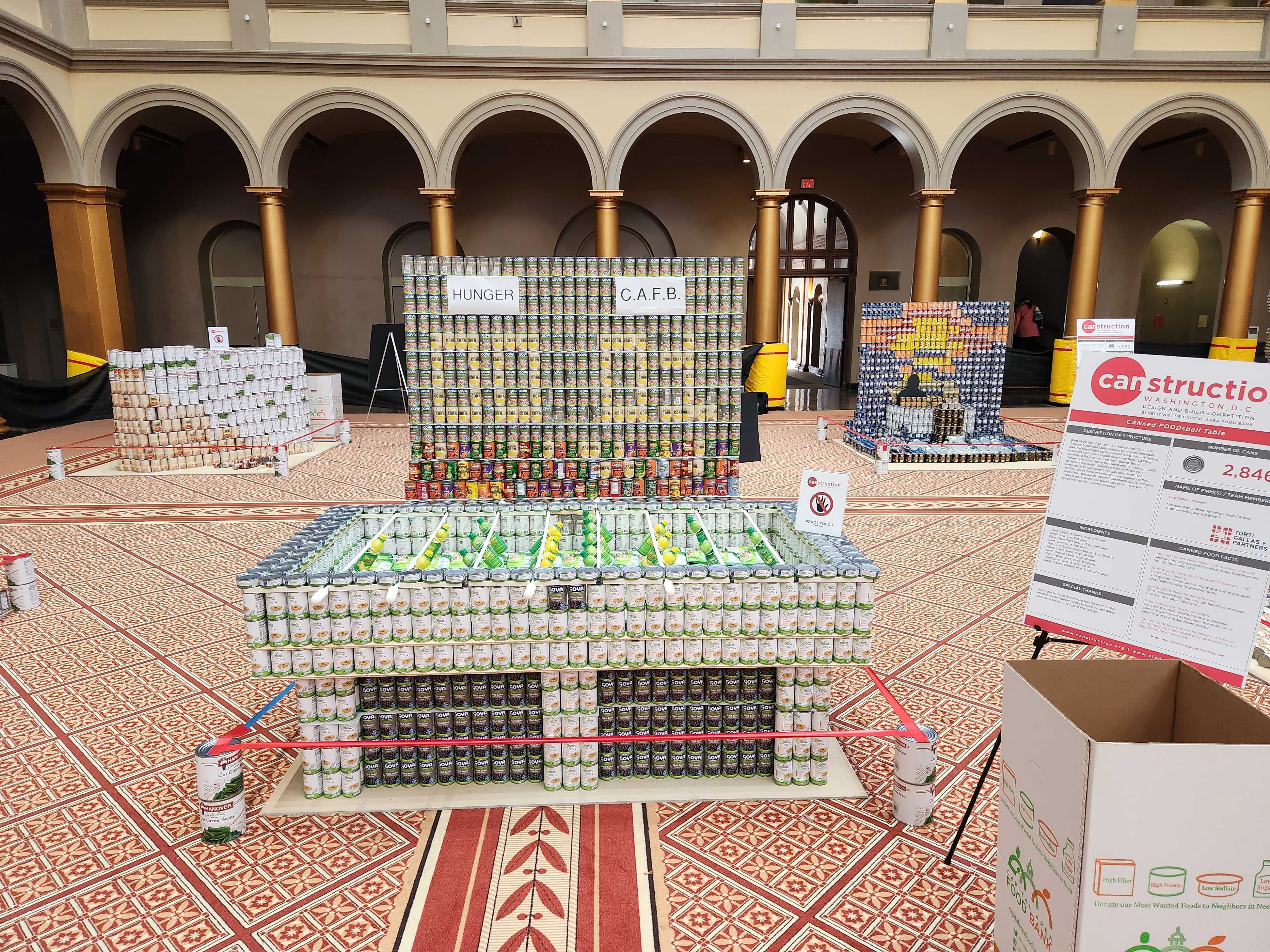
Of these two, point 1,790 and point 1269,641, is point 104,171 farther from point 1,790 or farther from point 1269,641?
point 1269,641

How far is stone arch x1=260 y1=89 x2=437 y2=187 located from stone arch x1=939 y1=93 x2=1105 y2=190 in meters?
9.44

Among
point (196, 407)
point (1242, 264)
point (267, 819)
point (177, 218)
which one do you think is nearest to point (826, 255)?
point (1242, 264)

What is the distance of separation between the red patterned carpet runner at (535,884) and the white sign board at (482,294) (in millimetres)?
3785

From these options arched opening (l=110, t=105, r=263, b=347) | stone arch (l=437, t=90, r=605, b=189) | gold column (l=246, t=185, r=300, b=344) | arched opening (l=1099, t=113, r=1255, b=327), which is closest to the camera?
stone arch (l=437, t=90, r=605, b=189)

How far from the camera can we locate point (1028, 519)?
7.95m

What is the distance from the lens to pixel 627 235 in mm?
18156

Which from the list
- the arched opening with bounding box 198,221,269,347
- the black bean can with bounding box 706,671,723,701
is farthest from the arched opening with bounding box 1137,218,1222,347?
the arched opening with bounding box 198,221,269,347

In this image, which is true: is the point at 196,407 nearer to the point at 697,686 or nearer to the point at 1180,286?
the point at 697,686

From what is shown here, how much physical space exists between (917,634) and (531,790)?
116 inches

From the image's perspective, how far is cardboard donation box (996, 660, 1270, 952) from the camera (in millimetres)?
1687

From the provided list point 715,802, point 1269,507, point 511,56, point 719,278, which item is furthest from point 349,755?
point 511,56

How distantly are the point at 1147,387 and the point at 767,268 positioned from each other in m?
12.9

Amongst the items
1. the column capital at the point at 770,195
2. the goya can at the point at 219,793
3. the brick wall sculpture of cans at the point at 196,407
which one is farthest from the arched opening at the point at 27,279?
the goya can at the point at 219,793

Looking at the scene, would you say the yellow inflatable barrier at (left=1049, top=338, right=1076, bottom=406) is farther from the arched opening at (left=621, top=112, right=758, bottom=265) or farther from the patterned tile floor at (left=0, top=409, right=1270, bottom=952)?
the patterned tile floor at (left=0, top=409, right=1270, bottom=952)
